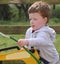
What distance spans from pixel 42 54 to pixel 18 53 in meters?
0.21

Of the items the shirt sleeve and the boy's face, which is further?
the boy's face

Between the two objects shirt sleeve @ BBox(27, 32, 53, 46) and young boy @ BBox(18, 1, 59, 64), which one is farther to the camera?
young boy @ BBox(18, 1, 59, 64)

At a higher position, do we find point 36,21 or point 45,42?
point 36,21

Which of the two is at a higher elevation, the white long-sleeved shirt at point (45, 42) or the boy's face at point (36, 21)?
the boy's face at point (36, 21)

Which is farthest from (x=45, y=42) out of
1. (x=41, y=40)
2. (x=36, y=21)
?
(x=36, y=21)

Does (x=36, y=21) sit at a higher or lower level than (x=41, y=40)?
higher

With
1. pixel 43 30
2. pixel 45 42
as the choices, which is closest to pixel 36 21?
pixel 43 30

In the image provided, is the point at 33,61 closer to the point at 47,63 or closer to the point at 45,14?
the point at 47,63

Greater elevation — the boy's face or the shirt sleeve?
the boy's face

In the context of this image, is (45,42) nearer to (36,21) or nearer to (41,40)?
(41,40)

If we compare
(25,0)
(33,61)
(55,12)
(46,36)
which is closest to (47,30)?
(46,36)

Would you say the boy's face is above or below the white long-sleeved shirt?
above

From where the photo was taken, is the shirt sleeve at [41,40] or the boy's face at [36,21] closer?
the shirt sleeve at [41,40]

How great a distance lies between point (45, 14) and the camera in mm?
2797
